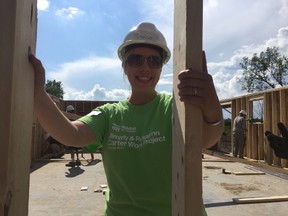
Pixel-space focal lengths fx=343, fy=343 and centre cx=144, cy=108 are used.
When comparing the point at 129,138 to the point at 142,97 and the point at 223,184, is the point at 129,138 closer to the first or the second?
the point at 142,97

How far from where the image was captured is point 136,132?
1.54 meters

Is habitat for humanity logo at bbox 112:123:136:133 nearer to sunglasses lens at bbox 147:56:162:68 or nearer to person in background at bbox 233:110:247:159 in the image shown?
sunglasses lens at bbox 147:56:162:68

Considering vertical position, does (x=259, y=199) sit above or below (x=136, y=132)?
below

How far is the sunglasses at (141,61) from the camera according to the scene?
156 cm

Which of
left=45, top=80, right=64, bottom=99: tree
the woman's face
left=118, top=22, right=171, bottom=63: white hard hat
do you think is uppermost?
left=45, top=80, right=64, bottom=99: tree

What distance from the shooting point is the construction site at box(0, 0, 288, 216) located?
0.84 metres

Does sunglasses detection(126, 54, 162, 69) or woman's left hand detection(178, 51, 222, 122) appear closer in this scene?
woman's left hand detection(178, 51, 222, 122)

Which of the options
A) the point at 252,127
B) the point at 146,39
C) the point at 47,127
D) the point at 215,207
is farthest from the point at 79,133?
the point at 252,127

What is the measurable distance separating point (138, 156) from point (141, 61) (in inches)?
16.9

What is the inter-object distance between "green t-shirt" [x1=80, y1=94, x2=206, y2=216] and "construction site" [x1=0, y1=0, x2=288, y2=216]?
0.79 feet

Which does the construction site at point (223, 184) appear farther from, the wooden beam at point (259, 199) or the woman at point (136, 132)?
the woman at point (136, 132)

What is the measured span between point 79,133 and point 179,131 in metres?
0.69

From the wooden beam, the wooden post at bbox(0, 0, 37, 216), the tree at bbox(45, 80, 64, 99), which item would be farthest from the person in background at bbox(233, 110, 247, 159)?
the tree at bbox(45, 80, 64, 99)

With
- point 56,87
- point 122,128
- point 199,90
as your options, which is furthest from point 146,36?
point 56,87
